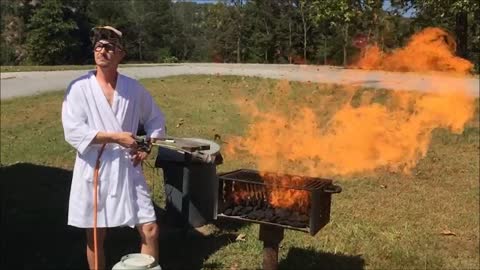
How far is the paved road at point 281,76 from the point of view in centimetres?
719

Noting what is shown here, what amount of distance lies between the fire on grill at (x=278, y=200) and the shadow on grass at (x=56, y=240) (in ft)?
3.62

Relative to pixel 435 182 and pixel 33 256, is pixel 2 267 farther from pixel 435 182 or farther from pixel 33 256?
pixel 435 182

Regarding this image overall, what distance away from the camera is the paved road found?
7.19 metres

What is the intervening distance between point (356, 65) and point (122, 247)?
3.29 meters

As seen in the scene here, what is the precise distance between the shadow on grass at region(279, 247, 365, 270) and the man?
1.88 metres

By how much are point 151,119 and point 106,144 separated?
0.44 metres

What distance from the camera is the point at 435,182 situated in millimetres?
8078

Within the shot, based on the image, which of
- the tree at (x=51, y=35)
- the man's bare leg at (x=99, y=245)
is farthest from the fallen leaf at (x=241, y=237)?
the tree at (x=51, y=35)

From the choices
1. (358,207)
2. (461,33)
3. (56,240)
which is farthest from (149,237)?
(461,33)

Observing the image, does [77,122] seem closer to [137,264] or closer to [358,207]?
[137,264]

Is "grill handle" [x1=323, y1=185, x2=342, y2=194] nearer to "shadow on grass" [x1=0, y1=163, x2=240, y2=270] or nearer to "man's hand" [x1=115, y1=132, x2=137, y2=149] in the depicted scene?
"man's hand" [x1=115, y1=132, x2=137, y2=149]

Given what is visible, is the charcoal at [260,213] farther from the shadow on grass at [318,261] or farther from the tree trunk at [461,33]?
the tree trunk at [461,33]

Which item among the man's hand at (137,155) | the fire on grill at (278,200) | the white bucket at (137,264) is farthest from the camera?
the fire on grill at (278,200)

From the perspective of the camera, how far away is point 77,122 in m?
3.84
